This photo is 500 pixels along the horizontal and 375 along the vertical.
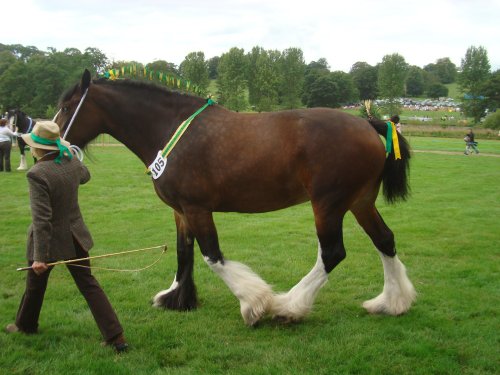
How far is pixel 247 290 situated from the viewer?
164 inches

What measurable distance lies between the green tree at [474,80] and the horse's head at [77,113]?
265ft

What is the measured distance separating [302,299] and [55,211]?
233 centimetres

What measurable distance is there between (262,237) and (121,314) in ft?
11.7

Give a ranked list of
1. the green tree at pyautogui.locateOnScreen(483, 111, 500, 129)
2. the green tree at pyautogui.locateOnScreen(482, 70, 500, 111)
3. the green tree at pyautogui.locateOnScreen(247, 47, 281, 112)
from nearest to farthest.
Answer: the green tree at pyautogui.locateOnScreen(483, 111, 500, 129) < the green tree at pyautogui.locateOnScreen(247, 47, 281, 112) < the green tree at pyautogui.locateOnScreen(482, 70, 500, 111)

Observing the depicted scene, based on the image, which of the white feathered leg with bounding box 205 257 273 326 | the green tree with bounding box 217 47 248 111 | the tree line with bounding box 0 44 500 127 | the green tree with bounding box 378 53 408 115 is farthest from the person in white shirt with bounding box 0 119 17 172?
the green tree with bounding box 378 53 408 115

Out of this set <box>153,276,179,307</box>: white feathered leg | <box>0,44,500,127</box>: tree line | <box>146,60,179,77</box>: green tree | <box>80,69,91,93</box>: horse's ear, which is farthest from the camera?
<box>0,44,500,127</box>: tree line

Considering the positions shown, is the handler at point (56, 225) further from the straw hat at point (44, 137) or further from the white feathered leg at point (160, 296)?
the white feathered leg at point (160, 296)

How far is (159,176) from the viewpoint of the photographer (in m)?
4.27

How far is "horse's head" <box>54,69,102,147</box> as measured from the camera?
175 inches

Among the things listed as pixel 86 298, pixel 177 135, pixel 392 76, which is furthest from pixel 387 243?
pixel 392 76

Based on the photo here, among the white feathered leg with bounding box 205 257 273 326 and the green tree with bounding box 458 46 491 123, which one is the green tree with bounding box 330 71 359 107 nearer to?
the green tree with bounding box 458 46 491 123

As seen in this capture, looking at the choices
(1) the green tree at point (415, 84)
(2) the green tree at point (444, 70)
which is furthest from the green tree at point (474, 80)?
(2) the green tree at point (444, 70)

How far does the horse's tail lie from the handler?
284 centimetres

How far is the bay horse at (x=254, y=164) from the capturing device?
4.08 metres
